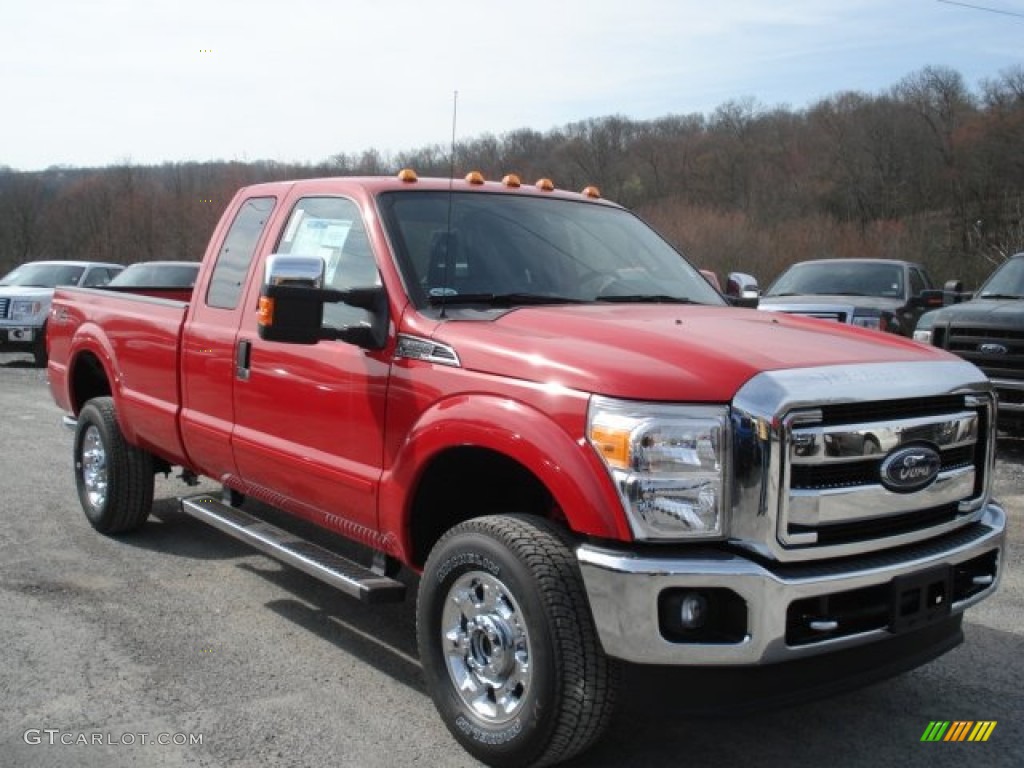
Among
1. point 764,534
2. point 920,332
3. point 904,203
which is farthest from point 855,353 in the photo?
point 904,203

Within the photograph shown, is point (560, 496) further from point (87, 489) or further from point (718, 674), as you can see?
point (87, 489)

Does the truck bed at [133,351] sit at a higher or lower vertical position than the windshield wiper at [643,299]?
lower

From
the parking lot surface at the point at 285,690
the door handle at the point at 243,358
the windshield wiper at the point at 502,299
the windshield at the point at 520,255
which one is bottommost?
the parking lot surface at the point at 285,690

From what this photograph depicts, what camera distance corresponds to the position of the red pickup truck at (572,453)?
3031mm

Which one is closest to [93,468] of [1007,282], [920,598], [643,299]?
[643,299]

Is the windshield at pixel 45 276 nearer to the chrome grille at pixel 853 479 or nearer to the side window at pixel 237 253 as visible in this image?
the side window at pixel 237 253

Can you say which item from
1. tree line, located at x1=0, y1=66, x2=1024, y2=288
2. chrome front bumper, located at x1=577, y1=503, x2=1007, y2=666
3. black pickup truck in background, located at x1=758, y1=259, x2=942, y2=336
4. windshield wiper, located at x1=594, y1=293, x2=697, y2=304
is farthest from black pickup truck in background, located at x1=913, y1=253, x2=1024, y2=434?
tree line, located at x1=0, y1=66, x2=1024, y2=288

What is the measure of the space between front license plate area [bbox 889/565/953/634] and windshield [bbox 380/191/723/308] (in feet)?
5.49

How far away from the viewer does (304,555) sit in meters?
4.38

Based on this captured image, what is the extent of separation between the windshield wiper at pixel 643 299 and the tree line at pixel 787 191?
33.4m

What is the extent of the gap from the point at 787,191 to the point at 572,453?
57.6 meters

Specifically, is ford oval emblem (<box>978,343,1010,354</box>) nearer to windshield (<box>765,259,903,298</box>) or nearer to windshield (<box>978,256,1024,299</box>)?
windshield (<box>978,256,1024,299</box>)

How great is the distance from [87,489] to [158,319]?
4.99 ft

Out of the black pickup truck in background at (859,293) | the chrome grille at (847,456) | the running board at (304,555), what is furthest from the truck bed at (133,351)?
the black pickup truck in background at (859,293)
